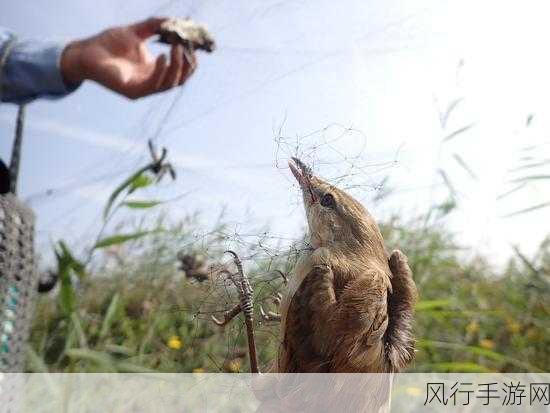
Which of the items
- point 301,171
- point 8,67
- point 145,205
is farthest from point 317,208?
point 8,67

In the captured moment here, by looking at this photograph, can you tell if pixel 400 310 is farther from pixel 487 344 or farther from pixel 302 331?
pixel 487 344

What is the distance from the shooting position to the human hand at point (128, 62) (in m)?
0.67

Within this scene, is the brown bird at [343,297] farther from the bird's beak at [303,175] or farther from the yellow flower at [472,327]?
the yellow flower at [472,327]

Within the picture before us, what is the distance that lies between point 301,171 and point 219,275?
0.44 ft

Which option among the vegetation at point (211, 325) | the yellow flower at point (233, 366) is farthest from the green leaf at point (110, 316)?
the yellow flower at point (233, 366)

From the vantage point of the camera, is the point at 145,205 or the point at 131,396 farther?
the point at 131,396

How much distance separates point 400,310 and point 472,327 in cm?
71

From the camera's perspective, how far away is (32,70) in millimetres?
709

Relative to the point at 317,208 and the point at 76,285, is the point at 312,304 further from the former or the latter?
the point at 76,285

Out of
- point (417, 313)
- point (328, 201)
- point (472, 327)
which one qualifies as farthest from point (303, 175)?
point (472, 327)

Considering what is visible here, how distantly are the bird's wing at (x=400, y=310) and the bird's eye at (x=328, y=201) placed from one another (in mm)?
76

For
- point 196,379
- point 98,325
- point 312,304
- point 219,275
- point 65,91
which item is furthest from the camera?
point 98,325

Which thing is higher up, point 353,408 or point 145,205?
point 145,205

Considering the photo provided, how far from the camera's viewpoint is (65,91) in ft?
2.37
